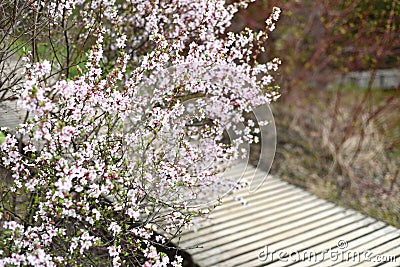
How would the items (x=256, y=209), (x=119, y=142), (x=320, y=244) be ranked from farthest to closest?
(x=256, y=209)
(x=320, y=244)
(x=119, y=142)

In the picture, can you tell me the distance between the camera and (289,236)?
9.54 feet

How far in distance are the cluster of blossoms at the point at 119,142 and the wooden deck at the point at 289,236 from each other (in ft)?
1.09

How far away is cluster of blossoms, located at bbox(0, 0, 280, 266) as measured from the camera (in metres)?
1.74

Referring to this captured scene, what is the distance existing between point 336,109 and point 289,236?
6.07 feet

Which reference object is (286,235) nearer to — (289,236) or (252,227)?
(289,236)

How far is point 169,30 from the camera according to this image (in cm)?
263

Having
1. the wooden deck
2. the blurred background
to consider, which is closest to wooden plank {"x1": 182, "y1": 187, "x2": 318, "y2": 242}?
the wooden deck

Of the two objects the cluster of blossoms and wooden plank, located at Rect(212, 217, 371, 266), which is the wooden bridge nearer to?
wooden plank, located at Rect(212, 217, 371, 266)

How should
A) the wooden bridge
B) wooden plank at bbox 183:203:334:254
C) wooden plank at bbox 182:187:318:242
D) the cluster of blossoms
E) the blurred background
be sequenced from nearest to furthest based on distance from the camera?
1. the cluster of blossoms
2. the wooden bridge
3. wooden plank at bbox 183:203:334:254
4. wooden plank at bbox 182:187:318:242
5. the blurred background

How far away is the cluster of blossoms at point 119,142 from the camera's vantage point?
1.74 m

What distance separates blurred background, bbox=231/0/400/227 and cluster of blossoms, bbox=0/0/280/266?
142 cm

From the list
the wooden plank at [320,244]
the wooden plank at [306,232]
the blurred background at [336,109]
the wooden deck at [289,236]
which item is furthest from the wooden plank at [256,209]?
the blurred background at [336,109]

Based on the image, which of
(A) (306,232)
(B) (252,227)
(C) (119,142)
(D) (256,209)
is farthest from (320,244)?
(C) (119,142)

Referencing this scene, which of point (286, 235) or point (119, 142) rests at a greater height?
point (119, 142)
